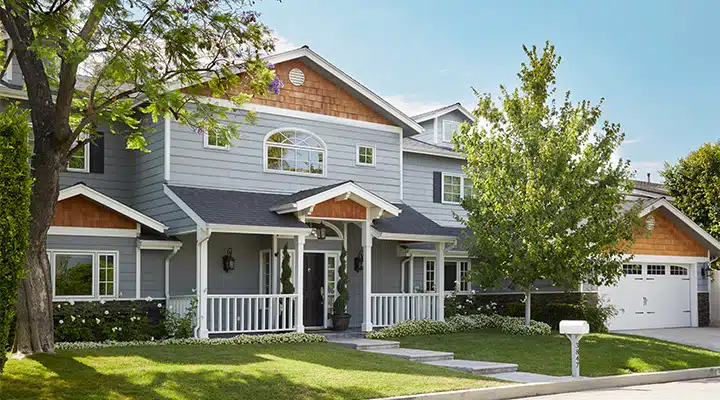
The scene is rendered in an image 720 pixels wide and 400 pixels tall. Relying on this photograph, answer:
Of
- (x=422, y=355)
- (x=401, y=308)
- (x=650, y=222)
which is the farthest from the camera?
(x=650, y=222)

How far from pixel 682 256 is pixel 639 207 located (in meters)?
7.27

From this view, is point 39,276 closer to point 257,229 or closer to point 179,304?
point 179,304

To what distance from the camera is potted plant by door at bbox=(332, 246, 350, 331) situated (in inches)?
789

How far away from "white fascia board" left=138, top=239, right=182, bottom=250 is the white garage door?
12.9 metres

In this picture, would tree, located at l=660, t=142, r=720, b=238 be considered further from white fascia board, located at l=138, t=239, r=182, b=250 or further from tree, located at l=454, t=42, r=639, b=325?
white fascia board, located at l=138, t=239, r=182, b=250

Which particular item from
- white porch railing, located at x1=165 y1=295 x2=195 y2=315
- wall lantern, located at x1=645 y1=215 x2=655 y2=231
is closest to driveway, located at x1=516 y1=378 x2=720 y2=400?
white porch railing, located at x1=165 y1=295 x2=195 y2=315

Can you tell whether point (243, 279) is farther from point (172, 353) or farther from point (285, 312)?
point (172, 353)

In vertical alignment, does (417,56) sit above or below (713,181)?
above

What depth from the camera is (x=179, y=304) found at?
717 inches

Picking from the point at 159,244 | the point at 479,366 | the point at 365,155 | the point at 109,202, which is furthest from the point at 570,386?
the point at 109,202

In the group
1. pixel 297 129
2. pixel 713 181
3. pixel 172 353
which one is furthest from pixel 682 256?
pixel 172 353

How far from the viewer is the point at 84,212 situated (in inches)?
699

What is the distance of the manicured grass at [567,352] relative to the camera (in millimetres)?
15883

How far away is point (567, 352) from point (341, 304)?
572 cm
